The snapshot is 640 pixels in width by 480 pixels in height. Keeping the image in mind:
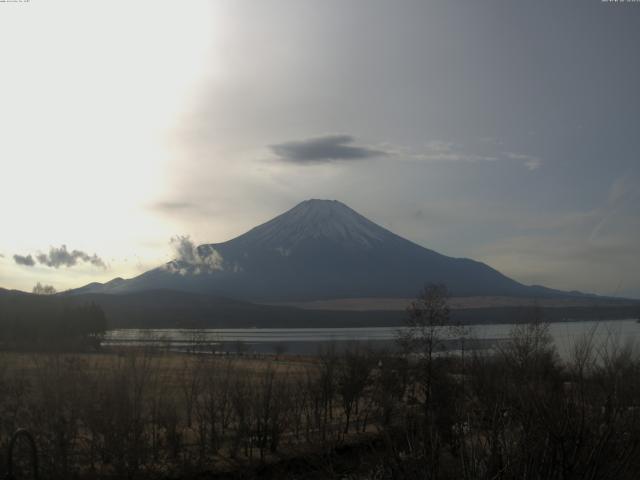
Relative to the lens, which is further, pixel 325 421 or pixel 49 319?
pixel 49 319

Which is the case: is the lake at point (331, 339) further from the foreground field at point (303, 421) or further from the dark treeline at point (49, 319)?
the dark treeline at point (49, 319)

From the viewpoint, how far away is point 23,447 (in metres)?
16.5

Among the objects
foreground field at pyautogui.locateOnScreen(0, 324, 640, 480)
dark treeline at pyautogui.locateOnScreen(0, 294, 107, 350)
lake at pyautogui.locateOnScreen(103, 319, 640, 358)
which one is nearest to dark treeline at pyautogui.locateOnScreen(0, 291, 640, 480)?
foreground field at pyautogui.locateOnScreen(0, 324, 640, 480)

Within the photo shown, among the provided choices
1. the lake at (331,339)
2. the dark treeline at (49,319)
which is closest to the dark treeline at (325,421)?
the lake at (331,339)

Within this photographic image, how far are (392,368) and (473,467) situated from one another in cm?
2861

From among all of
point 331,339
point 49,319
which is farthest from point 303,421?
point 331,339

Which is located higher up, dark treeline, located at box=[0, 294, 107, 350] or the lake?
dark treeline, located at box=[0, 294, 107, 350]

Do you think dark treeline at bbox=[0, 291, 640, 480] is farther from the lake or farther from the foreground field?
the lake

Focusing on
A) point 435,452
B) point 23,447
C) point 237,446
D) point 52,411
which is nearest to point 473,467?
point 435,452

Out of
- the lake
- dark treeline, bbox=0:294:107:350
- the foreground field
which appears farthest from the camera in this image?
dark treeline, bbox=0:294:107:350

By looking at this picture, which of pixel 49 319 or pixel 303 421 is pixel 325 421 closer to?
pixel 303 421

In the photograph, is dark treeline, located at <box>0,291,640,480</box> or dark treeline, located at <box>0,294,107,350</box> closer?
dark treeline, located at <box>0,291,640,480</box>

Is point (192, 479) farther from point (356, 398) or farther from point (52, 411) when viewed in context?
point (356, 398)

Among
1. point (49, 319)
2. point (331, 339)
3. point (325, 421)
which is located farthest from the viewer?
point (331, 339)
